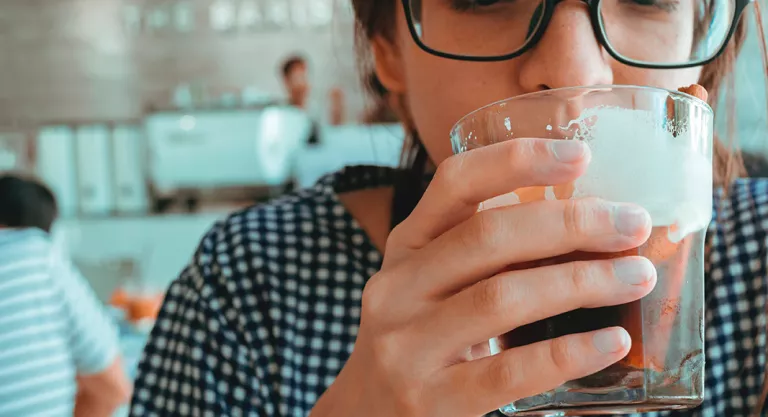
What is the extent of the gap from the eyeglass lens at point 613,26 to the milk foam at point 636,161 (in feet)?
0.62

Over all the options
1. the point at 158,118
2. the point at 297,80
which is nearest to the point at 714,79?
the point at 297,80

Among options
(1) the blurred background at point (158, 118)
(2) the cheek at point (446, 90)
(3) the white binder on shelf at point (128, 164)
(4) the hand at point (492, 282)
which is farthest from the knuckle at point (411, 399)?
(3) the white binder on shelf at point (128, 164)

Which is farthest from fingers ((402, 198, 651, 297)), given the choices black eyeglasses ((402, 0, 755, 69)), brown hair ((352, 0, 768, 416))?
brown hair ((352, 0, 768, 416))

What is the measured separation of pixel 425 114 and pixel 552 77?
0.27 metres

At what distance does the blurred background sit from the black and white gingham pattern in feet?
7.90

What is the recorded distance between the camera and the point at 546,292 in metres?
0.51

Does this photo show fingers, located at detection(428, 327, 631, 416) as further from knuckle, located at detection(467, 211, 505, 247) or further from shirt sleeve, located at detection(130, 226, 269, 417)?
shirt sleeve, located at detection(130, 226, 269, 417)

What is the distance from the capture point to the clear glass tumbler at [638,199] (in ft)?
1.73

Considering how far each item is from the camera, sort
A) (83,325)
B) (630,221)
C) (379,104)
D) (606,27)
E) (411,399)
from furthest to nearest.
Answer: (83,325) → (379,104) → (606,27) → (411,399) → (630,221)

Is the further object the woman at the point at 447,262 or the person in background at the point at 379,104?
the person in background at the point at 379,104

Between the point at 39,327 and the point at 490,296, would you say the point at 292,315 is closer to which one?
the point at 490,296

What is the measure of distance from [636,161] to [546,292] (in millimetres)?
125

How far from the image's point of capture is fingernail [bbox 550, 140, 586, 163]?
0.50 metres

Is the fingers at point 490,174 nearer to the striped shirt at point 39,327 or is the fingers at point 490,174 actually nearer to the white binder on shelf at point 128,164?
the striped shirt at point 39,327
